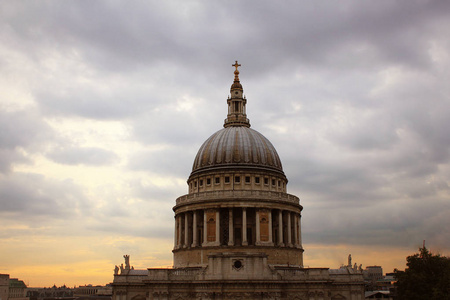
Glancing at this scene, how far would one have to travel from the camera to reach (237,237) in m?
76.4

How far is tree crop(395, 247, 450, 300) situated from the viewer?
6128 cm

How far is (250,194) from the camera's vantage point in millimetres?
76938

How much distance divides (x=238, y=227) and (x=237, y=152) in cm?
1303

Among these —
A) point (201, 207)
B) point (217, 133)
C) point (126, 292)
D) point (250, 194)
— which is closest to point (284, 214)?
point (250, 194)

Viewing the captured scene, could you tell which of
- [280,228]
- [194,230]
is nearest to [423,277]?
[280,228]

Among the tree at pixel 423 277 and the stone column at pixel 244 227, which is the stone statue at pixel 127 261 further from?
the tree at pixel 423 277

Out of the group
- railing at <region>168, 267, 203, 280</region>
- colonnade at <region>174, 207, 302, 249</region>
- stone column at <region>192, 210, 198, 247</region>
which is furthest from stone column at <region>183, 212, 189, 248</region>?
railing at <region>168, 267, 203, 280</region>

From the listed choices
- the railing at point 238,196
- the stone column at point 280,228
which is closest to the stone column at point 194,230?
the railing at point 238,196

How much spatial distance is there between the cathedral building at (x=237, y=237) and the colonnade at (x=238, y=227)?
152 millimetres

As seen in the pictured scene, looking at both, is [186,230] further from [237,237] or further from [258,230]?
[258,230]

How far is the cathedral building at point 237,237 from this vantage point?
212 feet

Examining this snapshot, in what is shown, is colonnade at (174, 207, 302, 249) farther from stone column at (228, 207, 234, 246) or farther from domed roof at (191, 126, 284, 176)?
domed roof at (191, 126, 284, 176)

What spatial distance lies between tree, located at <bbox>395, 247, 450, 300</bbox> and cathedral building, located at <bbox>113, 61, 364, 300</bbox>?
20.1 feet

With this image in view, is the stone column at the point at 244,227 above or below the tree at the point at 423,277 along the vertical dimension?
above
